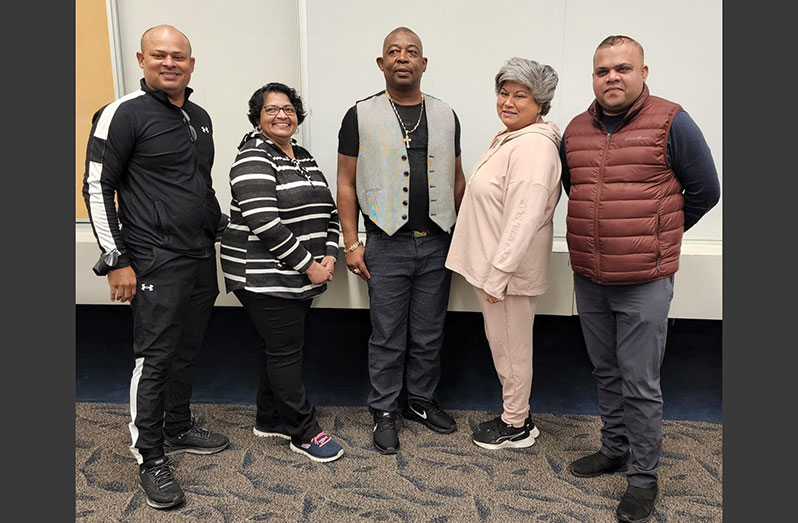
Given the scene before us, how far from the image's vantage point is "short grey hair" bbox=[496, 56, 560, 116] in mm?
2152

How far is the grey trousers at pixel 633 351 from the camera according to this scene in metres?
2.00

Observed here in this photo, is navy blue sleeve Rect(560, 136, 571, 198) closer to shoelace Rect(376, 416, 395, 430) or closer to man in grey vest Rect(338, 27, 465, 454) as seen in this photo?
man in grey vest Rect(338, 27, 465, 454)

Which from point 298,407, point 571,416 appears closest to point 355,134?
point 298,407

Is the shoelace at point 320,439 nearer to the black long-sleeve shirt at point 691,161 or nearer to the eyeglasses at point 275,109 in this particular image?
the eyeglasses at point 275,109

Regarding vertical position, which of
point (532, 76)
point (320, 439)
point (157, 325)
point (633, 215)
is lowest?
point (320, 439)

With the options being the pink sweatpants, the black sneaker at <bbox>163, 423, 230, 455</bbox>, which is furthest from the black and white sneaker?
the pink sweatpants

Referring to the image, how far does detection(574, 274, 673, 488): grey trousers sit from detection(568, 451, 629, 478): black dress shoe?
148 millimetres

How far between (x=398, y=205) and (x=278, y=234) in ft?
1.74

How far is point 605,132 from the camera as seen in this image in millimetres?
1987

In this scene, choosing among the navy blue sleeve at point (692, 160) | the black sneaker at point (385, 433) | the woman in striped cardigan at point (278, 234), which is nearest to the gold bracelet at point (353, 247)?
the woman in striped cardigan at point (278, 234)

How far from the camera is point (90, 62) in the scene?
2.95 metres

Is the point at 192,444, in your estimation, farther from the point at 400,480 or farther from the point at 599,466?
the point at 599,466

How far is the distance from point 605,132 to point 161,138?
1531 millimetres

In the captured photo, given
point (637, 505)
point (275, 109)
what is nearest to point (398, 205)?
point (275, 109)
